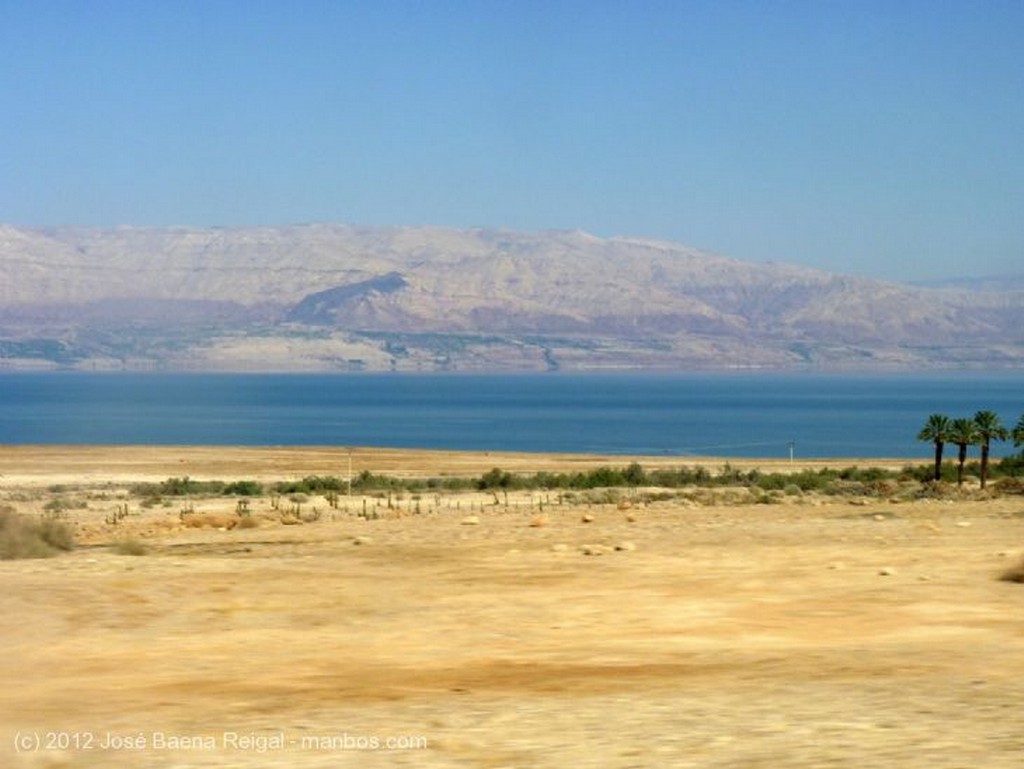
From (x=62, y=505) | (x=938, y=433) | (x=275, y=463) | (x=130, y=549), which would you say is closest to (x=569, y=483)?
(x=938, y=433)

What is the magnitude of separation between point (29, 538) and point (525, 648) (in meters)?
10.6

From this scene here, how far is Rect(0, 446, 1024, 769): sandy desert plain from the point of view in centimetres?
1037

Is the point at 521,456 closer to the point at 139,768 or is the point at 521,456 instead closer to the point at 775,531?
the point at 775,531

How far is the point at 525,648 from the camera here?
47.7 feet

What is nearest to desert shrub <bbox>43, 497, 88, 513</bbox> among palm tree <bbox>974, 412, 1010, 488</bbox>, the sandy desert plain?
the sandy desert plain

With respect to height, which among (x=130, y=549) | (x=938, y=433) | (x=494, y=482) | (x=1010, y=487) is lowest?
(x=494, y=482)

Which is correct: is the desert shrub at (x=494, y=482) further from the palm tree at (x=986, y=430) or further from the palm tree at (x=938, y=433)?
the palm tree at (x=986, y=430)

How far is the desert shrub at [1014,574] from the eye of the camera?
18.3 meters

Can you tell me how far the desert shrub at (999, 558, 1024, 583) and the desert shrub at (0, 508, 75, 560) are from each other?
1262cm

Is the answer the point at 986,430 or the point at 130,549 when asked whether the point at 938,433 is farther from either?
the point at 130,549

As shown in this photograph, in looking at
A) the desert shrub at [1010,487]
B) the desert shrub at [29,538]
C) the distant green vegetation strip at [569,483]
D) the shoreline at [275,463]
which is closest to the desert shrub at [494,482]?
the distant green vegetation strip at [569,483]

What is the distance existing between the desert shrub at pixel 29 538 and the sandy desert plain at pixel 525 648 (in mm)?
604

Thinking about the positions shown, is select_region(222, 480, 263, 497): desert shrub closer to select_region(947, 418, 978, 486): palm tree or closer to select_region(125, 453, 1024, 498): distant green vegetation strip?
select_region(125, 453, 1024, 498): distant green vegetation strip

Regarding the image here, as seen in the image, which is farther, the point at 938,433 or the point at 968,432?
the point at 938,433
